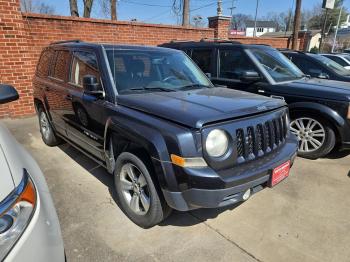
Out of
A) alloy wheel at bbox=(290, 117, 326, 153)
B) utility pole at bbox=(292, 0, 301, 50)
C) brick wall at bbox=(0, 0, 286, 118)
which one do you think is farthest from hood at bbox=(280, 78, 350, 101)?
utility pole at bbox=(292, 0, 301, 50)

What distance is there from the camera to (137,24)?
915 cm

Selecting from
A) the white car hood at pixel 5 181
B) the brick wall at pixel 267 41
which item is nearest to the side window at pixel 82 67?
the white car hood at pixel 5 181

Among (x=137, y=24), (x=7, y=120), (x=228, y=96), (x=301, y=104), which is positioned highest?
(x=137, y=24)

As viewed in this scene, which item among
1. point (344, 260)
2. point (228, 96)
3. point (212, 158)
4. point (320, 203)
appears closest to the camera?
point (212, 158)

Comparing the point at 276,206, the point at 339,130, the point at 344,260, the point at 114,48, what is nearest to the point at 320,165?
the point at 339,130

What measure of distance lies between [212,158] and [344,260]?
1501 mm

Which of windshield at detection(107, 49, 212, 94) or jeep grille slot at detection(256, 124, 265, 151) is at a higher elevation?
windshield at detection(107, 49, 212, 94)

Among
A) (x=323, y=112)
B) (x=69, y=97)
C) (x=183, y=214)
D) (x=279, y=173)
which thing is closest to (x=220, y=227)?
(x=183, y=214)

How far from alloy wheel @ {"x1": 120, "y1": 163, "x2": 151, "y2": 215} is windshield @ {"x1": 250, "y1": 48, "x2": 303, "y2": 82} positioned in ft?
10.9

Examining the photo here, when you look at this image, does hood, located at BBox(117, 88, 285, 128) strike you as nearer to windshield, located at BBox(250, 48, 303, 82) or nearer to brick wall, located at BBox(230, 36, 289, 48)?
windshield, located at BBox(250, 48, 303, 82)

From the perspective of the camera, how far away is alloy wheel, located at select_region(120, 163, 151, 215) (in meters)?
2.79

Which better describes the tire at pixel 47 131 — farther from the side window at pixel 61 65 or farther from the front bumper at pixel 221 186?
the front bumper at pixel 221 186

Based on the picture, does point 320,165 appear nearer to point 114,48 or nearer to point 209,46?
point 209,46

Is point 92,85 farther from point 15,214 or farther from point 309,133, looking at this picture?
point 309,133
